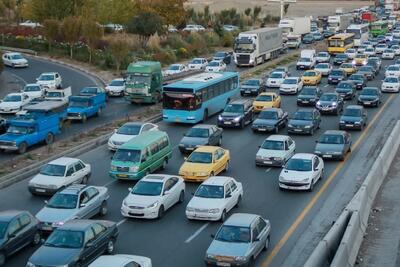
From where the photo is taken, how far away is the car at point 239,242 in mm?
19688

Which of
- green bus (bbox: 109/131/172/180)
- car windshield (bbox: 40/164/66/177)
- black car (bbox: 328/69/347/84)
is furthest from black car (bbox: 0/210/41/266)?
black car (bbox: 328/69/347/84)

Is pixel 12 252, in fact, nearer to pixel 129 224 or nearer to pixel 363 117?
pixel 129 224

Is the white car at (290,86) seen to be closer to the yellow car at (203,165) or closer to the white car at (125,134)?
the white car at (125,134)

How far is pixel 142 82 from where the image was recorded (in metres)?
48.0

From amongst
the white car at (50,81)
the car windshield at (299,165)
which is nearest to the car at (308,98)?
the car windshield at (299,165)

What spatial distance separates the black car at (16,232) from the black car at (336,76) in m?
39.3

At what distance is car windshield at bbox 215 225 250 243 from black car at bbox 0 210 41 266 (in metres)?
5.92

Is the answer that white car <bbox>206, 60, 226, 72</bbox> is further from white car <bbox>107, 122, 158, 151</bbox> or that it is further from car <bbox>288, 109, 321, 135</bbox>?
white car <bbox>107, 122, 158, 151</bbox>

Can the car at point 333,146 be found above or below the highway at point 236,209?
above

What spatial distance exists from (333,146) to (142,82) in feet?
60.6

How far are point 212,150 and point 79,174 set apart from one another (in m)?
5.74

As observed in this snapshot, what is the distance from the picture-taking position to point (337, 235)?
21.4m

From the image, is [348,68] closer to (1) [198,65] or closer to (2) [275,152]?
(1) [198,65]

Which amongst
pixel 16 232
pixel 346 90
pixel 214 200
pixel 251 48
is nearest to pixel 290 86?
pixel 346 90
